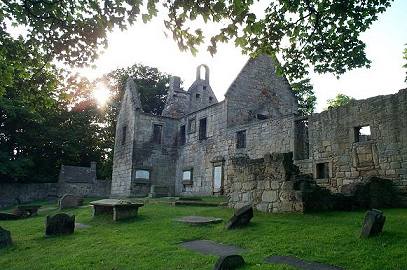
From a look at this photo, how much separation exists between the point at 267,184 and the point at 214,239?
416cm

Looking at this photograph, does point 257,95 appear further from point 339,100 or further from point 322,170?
point 339,100

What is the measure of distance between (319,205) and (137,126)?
20365 millimetres

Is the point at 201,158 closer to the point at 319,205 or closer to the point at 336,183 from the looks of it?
the point at 336,183

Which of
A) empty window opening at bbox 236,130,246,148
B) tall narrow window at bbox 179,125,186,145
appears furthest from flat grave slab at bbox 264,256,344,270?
tall narrow window at bbox 179,125,186,145

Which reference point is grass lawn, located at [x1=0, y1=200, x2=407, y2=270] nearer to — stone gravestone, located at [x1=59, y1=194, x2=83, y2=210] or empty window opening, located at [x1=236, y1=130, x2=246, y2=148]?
stone gravestone, located at [x1=59, y1=194, x2=83, y2=210]

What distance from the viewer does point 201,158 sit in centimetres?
2711

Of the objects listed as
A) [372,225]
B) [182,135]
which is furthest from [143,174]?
[372,225]

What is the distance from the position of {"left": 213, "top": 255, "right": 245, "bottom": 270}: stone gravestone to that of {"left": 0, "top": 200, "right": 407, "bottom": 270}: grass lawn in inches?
7.8

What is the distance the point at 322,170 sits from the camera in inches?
704

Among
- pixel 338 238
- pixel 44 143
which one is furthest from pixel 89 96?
pixel 338 238

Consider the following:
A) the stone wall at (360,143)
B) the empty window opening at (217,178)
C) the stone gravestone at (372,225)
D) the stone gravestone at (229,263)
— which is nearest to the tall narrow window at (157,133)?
the empty window opening at (217,178)

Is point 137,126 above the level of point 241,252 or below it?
above

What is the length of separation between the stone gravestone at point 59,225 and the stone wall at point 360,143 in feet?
35.3

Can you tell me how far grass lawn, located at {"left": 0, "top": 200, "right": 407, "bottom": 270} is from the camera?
665cm
